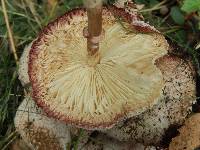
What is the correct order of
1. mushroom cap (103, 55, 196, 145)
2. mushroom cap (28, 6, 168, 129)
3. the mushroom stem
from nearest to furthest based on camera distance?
1. the mushroom stem
2. mushroom cap (28, 6, 168, 129)
3. mushroom cap (103, 55, 196, 145)

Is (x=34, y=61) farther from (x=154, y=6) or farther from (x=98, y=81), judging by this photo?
(x=154, y=6)

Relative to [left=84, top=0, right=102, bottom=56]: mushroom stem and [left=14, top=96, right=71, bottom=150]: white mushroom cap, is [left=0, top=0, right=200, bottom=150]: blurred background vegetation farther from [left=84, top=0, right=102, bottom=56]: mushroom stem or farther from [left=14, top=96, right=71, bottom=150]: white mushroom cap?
[left=84, top=0, right=102, bottom=56]: mushroom stem

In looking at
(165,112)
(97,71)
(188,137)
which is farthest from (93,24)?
(188,137)

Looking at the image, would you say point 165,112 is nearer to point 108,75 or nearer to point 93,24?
point 108,75

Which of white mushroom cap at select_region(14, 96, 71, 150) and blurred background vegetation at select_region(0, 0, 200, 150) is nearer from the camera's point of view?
white mushroom cap at select_region(14, 96, 71, 150)

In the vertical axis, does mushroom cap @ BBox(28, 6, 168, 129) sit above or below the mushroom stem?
below

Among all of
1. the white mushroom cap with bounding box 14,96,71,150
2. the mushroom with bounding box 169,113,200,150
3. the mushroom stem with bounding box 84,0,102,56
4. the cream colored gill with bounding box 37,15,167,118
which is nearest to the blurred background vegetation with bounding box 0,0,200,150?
the white mushroom cap with bounding box 14,96,71,150

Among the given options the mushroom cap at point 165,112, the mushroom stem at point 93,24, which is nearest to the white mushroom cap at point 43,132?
the mushroom cap at point 165,112

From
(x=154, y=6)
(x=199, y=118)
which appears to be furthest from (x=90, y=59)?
(x=154, y=6)
